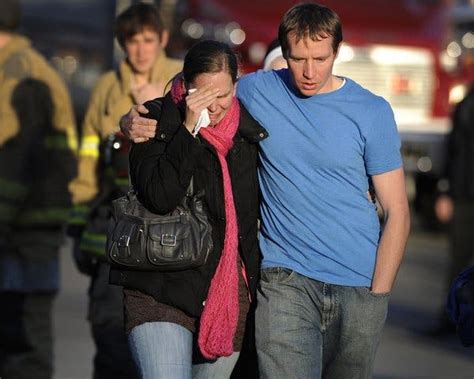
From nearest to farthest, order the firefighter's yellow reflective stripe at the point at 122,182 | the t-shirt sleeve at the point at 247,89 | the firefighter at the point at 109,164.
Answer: the t-shirt sleeve at the point at 247,89, the firefighter's yellow reflective stripe at the point at 122,182, the firefighter at the point at 109,164

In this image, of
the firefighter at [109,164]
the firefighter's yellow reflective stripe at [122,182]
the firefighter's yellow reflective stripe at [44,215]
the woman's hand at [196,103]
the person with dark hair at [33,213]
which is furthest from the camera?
the firefighter's yellow reflective stripe at [44,215]

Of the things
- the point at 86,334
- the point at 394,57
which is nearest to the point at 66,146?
the point at 86,334

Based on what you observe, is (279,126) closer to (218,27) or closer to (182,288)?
(182,288)

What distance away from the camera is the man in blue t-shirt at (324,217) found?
4.84m

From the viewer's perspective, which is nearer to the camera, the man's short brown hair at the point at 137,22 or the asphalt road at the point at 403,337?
the man's short brown hair at the point at 137,22

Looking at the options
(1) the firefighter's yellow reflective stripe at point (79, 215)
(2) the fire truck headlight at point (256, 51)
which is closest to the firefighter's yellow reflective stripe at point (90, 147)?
(1) the firefighter's yellow reflective stripe at point (79, 215)

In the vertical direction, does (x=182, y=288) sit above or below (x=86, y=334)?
above

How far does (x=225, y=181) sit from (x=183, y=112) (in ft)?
0.89

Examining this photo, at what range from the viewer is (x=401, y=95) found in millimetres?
15492

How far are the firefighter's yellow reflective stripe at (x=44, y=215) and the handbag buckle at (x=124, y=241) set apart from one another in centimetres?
207

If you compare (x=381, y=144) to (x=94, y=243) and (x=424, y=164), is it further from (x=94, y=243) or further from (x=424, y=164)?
(x=424, y=164)

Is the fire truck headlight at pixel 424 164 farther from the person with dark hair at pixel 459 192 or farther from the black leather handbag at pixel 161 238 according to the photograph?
the black leather handbag at pixel 161 238

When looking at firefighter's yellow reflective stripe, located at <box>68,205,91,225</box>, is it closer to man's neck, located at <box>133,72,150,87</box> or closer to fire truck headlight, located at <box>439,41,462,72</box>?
man's neck, located at <box>133,72,150,87</box>

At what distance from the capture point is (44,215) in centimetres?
689
